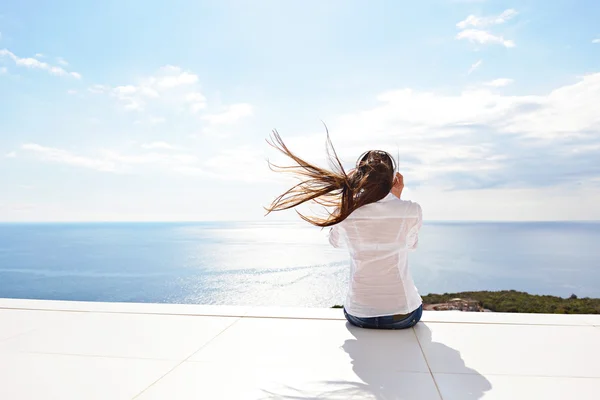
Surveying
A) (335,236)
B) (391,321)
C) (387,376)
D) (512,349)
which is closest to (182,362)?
(387,376)

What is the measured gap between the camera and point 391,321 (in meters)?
2.73

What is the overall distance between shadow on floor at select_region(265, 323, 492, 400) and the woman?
0.18 metres

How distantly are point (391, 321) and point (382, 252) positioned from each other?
45cm

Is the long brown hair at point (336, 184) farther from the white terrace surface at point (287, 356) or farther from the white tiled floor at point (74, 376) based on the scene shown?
the white tiled floor at point (74, 376)

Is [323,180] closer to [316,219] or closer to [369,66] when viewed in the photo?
[316,219]

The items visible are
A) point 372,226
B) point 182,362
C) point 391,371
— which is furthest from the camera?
point 372,226

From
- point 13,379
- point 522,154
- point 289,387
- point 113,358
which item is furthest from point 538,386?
point 522,154

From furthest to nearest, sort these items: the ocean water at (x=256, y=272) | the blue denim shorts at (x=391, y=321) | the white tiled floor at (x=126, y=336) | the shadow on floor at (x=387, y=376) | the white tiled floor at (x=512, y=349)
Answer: the ocean water at (x=256, y=272) → the blue denim shorts at (x=391, y=321) → the white tiled floor at (x=126, y=336) → the white tiled floor at (x=512, y=349) → the shadow on floor at (x=387, y=376)

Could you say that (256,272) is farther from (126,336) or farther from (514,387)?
(514,387)

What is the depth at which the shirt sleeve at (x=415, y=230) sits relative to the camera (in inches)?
103

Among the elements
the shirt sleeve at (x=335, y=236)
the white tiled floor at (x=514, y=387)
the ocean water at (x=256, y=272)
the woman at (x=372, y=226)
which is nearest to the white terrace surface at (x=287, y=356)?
the white tiled floor at (x=514, y=387)

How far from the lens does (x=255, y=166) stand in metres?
82.9

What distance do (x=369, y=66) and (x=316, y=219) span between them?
145ft

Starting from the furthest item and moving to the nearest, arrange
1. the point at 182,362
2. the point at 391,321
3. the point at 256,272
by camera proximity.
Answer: the point at 256,272 → the point at 391,321 → the point at 182,362
